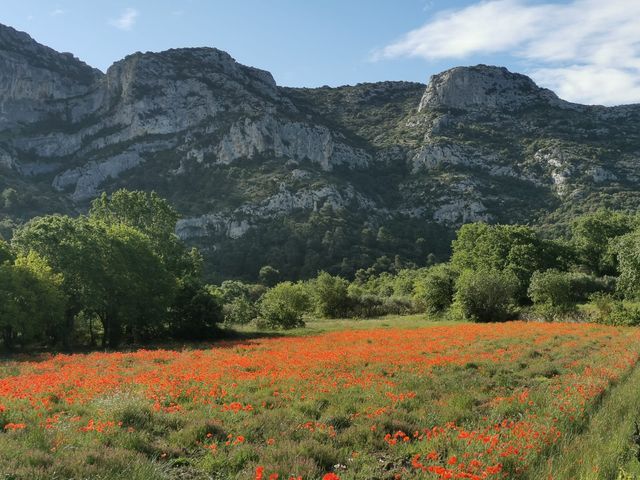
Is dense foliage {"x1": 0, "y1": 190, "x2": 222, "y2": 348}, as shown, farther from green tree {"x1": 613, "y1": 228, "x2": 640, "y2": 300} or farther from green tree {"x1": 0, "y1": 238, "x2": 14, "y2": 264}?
green tree {"x1": 613, "y1": 228, "x2": 640, "y2": 300}

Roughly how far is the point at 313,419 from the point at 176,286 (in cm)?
3301

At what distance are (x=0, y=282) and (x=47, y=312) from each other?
3591mm

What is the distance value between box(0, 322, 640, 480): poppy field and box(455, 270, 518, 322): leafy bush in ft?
110

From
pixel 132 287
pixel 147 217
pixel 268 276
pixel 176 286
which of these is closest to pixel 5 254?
pixel 132 287

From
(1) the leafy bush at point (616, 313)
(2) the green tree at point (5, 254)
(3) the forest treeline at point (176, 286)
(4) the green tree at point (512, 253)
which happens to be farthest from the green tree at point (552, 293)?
(2) the green tree at point (5, 254)

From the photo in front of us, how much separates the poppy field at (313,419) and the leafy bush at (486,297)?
110 feet

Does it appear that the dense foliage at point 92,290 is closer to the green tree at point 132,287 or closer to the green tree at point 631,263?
the green tree at point 132,287

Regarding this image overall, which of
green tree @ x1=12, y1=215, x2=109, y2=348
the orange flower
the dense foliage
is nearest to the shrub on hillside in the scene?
the dense foliage

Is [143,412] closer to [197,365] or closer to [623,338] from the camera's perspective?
[197,365]

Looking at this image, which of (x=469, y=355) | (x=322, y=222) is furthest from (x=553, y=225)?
(x=469, y=355)

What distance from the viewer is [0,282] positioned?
32.1 m

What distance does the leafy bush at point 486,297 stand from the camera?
53719 mm

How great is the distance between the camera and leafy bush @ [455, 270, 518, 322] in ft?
176

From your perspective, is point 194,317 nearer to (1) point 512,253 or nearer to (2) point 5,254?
(2) point 5,254
